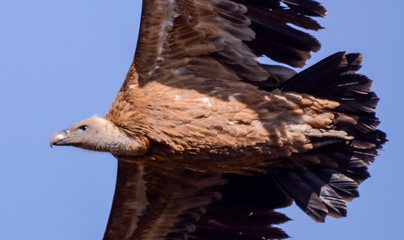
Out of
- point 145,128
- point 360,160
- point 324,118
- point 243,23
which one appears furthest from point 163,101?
point 360,160

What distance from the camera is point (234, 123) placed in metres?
8.12

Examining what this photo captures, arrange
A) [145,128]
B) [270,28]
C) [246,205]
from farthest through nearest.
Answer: [246,205] → [270,28] → [145,128]

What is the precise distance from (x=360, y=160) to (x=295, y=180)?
72cm

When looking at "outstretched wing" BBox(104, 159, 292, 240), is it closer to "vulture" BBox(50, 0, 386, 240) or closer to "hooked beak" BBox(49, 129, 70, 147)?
"vulture" BBox(50, 0, 386, 240)

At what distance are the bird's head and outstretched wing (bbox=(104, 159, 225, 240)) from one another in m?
0.86

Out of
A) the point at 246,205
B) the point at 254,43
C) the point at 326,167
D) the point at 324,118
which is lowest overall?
the point at 246,205

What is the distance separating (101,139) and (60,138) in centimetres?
39

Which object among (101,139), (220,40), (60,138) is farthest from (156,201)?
(220,40)

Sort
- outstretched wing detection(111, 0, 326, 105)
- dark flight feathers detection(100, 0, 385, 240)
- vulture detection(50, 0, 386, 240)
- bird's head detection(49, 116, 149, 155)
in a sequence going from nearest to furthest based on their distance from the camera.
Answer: bird's head detection(49, 116, 149, 155) → vulture detection(50, 0, 386, 240) → outstretched wing detection(111, 0, 326, 105) → dark flight feathers detection(100, 0, 385, 240)

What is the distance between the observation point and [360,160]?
8.85 m

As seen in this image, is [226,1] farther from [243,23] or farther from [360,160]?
[360,160]

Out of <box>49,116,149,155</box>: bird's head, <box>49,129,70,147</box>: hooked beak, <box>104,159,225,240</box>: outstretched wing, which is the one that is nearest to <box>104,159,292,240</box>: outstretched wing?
<box>104,159,225,240</box>: outstretched wing

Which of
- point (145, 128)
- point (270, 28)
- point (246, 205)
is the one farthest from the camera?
point (246, 205)

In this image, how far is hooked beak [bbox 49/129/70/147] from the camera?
789cm
